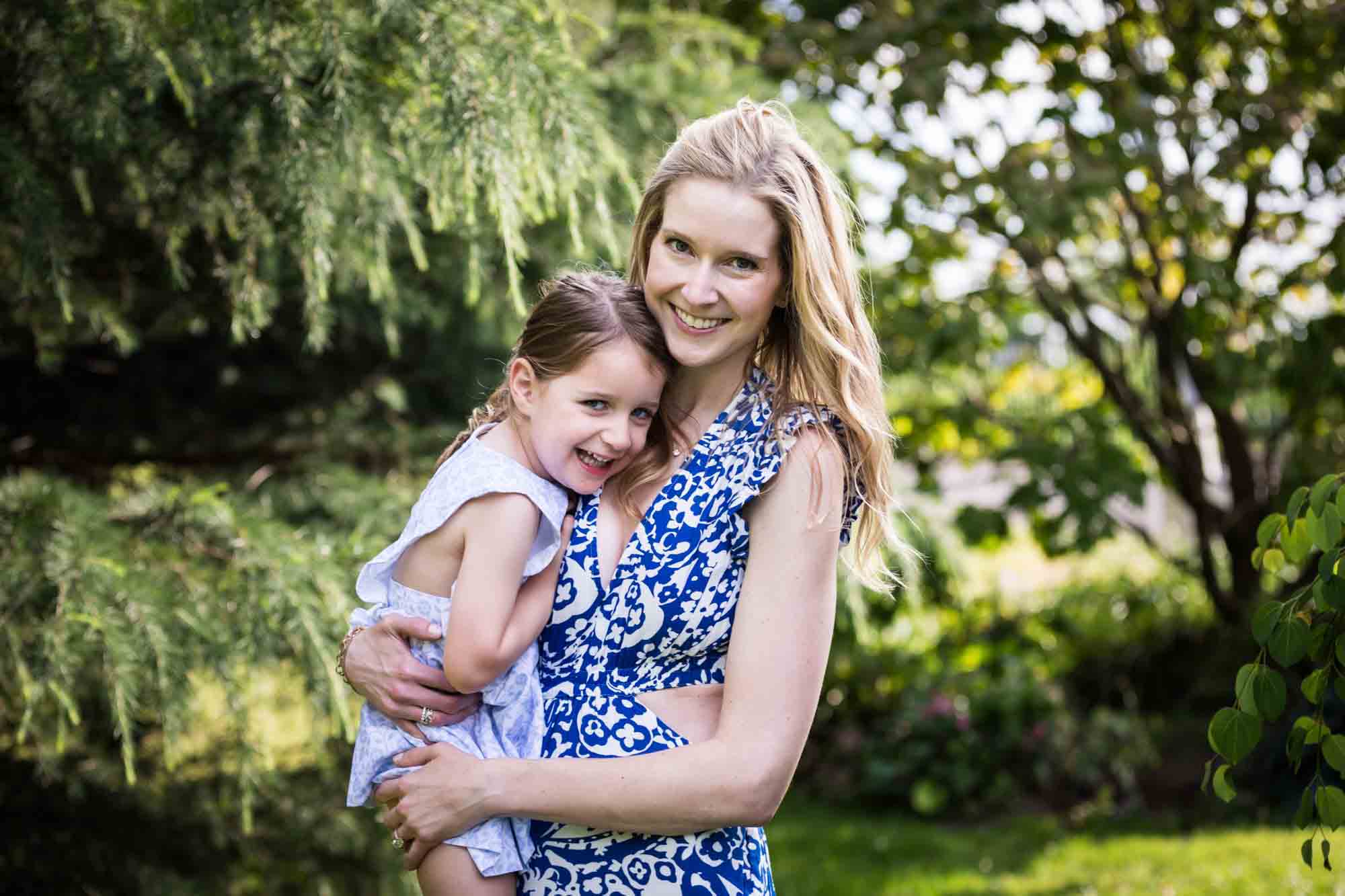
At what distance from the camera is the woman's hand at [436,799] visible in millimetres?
1666

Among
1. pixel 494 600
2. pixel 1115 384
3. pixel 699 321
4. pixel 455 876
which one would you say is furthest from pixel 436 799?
pixel 1115 384

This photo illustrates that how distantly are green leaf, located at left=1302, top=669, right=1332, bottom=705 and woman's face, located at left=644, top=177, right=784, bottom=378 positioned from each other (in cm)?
85

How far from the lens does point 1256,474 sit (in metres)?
5.78

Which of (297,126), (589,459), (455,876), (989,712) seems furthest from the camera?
(989,712)

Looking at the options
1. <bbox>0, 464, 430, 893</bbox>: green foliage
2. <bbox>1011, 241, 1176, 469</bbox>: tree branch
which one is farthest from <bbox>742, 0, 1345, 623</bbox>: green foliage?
<bbox>0, 464, 430, 893</bbox>: green foliage

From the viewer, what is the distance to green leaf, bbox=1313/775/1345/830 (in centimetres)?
150

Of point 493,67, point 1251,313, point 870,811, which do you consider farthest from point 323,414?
point 1251,313

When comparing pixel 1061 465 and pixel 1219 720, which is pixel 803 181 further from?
pixel 1061 465

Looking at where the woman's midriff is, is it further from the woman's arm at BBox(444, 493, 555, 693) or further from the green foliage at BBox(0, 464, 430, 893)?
the green foliage at BBox(0, 464, 430, 893)

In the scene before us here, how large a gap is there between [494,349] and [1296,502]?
112 inches

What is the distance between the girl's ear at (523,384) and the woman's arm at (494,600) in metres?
0.18

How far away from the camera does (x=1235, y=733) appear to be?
1.54 metres

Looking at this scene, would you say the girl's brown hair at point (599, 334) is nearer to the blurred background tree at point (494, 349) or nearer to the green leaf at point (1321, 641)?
the blurred background tree at point (494, 349)

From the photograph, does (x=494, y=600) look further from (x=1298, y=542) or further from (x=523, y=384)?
(x=1298, y=542)
